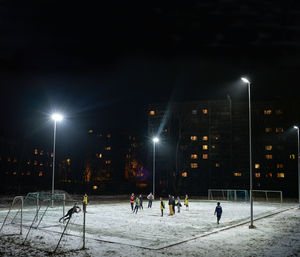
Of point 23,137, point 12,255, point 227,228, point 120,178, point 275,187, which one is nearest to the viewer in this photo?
point 12,255

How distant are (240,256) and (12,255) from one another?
8.48 metres

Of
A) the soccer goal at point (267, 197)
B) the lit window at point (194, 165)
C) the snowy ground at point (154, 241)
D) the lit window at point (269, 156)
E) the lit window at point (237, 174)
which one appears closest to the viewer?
the snowy ground at point (154, 241)

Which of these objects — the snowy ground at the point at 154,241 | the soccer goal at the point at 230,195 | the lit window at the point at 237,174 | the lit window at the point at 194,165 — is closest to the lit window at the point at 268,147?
the lit window at the point at 237,174

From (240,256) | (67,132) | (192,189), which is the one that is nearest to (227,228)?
(240,256)

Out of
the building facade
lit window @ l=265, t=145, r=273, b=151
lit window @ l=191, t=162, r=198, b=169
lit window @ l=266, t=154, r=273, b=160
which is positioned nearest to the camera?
the building facade

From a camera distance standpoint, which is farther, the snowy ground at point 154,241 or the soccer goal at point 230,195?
the soccer goal at point 230,195

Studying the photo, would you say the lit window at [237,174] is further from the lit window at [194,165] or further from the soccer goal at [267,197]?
the soccer goal at [267,197]

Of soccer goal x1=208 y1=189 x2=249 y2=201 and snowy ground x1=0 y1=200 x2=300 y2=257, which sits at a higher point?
snowy ground x1=0 y1=200 x2=300 y2=257

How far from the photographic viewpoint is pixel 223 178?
285ft

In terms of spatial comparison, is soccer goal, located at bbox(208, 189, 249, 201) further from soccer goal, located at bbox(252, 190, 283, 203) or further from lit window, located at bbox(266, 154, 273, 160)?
lit window, located at bbox(266, 154, 273, 160)

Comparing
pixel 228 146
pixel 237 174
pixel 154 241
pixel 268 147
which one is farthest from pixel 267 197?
pixel 154 241

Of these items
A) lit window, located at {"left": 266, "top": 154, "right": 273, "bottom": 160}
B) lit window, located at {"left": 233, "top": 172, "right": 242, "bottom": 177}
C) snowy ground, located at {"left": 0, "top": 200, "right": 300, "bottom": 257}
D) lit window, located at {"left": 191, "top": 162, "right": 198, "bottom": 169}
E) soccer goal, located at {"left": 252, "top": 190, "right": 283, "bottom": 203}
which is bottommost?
soccer goal, located at {"left": 252, "top": 190, "right": 283, "bottom": 203}

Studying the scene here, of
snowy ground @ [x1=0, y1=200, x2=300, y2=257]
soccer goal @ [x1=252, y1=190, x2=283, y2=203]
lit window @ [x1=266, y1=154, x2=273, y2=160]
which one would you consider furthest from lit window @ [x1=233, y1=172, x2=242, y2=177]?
snowy ground @ [x1=0, y1=200, x2=300, y2=257]

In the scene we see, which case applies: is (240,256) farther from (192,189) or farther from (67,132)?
(67,132)
